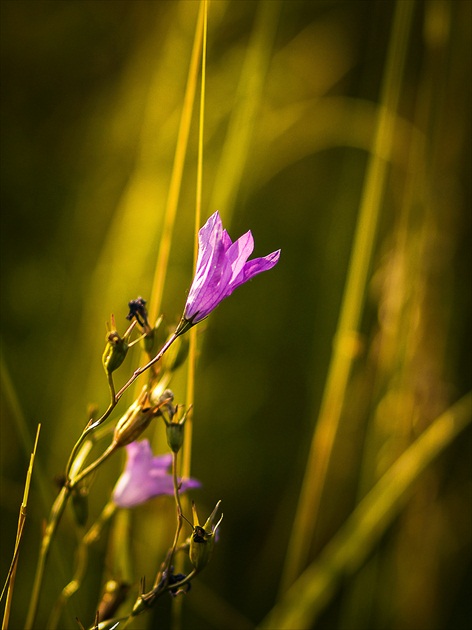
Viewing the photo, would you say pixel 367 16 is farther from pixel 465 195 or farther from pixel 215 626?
pixel 215 626

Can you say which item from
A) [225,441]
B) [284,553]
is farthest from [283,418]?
[284,553]

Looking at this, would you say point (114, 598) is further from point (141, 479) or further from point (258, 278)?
point (258, 278)

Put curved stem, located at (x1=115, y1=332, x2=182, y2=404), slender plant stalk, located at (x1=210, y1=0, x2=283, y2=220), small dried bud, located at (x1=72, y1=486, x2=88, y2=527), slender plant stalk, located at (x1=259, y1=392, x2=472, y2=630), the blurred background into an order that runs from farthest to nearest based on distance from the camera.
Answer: the blurred background → slender plant stalk, located at (x1=210, y1=0, x2=283, y2=220) → slender plant stalk, located at (x1=259, y1=392, x2=472, y2=630) → small dried bud, located at (x1=72, y1=486, x2=88, y2=527) → curved stem, located at (x1=115, y1=332, x2=182, y2=404)

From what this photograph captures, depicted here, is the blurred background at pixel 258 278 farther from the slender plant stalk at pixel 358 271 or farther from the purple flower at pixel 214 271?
the purple flower at pixel 214 271

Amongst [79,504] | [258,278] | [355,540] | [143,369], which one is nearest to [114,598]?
[79,504]

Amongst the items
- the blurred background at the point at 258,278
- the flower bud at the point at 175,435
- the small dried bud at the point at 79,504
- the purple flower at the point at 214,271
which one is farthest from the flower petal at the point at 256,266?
the blurred background at the point at 258,278

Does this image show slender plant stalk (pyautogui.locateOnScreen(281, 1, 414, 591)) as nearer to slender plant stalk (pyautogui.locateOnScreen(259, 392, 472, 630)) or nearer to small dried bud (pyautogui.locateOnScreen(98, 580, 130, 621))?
slender plant stalk (pyautogui.locateOnScreen(259, 392, 472, 630))

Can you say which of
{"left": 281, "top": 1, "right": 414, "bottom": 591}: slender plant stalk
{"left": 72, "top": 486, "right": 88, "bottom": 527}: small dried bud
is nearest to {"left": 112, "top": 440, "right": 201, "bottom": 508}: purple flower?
{"left": 72, "top": 486, "right": 88, "bottom": 527}: small dried bud
